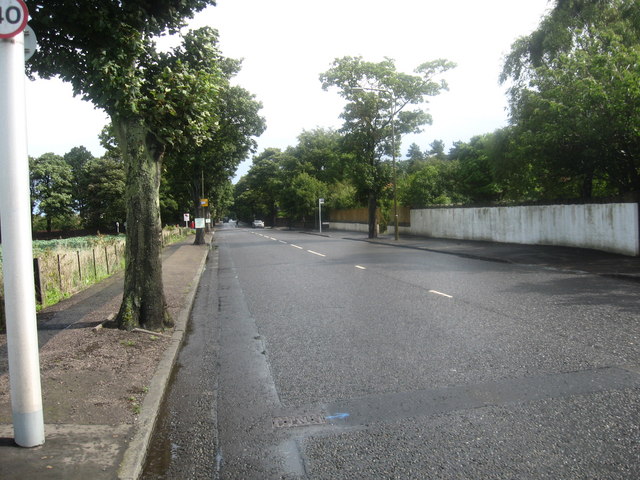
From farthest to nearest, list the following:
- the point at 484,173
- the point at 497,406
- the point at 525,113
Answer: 1. the point at 484,173
2. the point at 525,113
3. the point at 497,406

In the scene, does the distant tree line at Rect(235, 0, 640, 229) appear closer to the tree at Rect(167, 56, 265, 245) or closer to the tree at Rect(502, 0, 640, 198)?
the tree at Rect(502, 0, 640, 198)

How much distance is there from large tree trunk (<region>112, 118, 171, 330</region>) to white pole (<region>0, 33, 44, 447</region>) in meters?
3.77

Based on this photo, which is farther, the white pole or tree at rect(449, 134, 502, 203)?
tree at rect(449, 134, 502, 203)

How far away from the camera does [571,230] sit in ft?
63.1

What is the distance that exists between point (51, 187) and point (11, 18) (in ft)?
216

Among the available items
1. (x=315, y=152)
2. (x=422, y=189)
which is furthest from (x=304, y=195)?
(x=422, y=189)

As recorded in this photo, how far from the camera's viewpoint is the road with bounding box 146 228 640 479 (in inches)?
139

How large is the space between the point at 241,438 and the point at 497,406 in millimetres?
2143

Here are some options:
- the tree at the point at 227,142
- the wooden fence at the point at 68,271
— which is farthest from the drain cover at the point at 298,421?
the tree at the point at 227,142

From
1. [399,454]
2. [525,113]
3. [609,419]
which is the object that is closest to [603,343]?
[609,419]

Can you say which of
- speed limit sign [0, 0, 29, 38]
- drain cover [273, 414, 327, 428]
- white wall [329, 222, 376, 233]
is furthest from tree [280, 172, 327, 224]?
speed limit sign [0, 0, 29, 38]

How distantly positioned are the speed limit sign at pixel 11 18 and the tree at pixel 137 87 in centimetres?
293

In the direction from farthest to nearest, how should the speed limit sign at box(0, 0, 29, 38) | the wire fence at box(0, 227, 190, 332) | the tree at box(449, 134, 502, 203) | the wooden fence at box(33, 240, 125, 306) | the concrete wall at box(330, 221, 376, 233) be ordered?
the tree at box(449, 134, 502, 203) < the concrete wall at box(330, 221, 376, 233) < the wooden fence at box(33, 240, 125, 306) < the wire fence at box(0, 227, 190, 332) < the speed limit sign at box(0, 0, 29, 38)

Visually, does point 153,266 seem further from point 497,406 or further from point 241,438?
point 497,406
